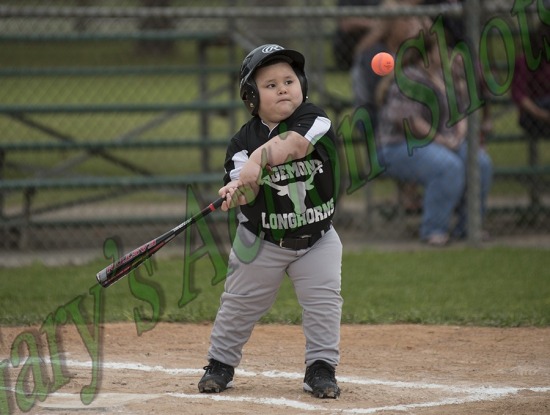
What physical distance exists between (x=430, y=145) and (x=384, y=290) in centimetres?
165

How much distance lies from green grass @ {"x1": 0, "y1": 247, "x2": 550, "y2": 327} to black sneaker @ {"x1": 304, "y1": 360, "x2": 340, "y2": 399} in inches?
60.2

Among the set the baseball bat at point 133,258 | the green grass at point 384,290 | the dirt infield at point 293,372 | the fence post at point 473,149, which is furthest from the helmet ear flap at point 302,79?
the fence post at point 473,149

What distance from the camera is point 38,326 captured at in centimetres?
516

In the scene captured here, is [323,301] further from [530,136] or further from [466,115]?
[530,136]

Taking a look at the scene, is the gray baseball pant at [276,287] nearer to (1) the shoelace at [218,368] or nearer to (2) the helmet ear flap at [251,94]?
(1) the shoelace at [218,368]

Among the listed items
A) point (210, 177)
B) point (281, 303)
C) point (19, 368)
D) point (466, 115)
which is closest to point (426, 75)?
point (466, 115)

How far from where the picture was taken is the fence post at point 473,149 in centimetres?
718

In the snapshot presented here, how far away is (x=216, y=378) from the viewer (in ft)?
12.7

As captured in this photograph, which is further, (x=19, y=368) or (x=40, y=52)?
(x=40, y=52)

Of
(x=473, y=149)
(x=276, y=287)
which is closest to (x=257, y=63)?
(x=276, y=287)

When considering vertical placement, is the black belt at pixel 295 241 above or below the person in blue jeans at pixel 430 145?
below

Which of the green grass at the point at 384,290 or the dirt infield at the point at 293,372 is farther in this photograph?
the green grass at the point at 384,290

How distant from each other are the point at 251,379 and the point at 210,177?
3.45 meters

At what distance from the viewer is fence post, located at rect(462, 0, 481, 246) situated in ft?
23.6
